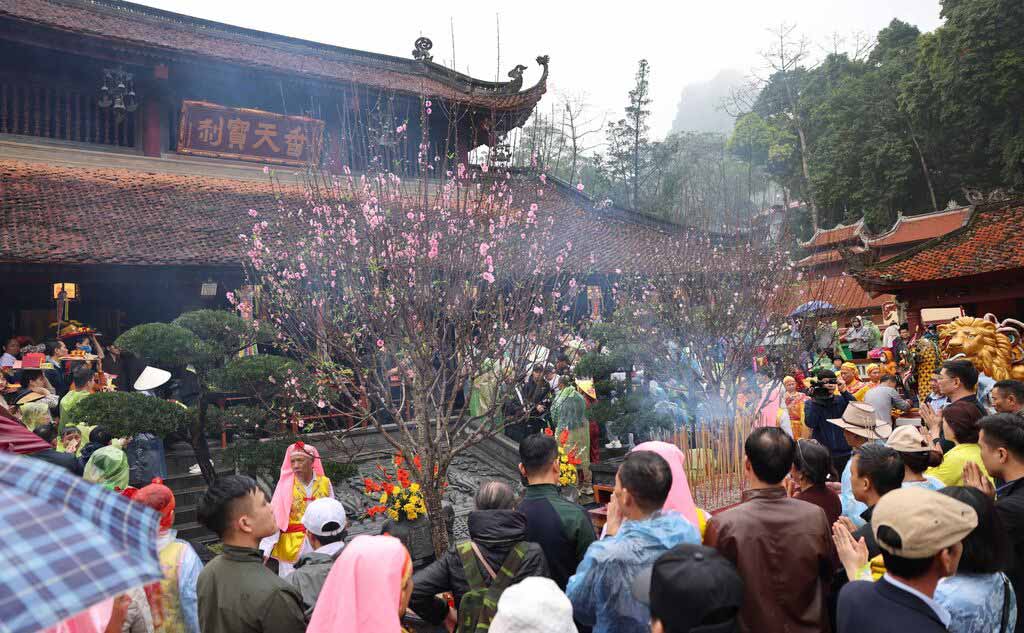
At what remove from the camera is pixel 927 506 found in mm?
1991

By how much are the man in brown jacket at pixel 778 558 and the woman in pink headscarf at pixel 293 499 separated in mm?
3000

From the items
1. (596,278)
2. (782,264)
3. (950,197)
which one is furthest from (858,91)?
(782,264)

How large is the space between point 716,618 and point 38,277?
11.3m

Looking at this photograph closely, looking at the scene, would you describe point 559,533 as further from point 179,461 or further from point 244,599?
point 179,461

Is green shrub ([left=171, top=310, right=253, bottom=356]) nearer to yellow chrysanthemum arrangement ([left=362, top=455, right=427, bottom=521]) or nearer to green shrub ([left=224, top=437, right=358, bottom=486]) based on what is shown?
green shrub ([left=224, top=437, right=358, bottom=486])

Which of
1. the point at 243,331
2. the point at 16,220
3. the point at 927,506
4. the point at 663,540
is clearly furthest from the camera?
the point at 16,220

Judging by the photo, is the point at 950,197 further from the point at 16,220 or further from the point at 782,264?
the point at 16,220

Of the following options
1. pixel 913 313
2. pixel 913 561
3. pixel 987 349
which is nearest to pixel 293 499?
pixel 913 561

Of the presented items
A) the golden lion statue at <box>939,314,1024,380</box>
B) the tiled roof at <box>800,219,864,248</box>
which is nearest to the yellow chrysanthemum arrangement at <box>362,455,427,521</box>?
the golden lion statue at <box>939,314,1024,380</box>

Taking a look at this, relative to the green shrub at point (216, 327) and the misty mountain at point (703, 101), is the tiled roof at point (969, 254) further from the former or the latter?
the misty mountain at point (703, 101)

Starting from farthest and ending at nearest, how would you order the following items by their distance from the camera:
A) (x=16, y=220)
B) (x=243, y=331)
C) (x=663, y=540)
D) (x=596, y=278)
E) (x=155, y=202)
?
(x=596, y=278) < (x=155, y=202) < (x=16, y=220) < (x=243, y=331) < (x=663, y=540)

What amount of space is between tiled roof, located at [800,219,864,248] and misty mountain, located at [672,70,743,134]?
6753cm

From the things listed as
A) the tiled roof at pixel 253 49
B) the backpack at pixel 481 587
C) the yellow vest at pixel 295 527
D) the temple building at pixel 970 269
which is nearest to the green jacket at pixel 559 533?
the backpack at pixel 481 587

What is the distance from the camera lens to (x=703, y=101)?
9812 cm
